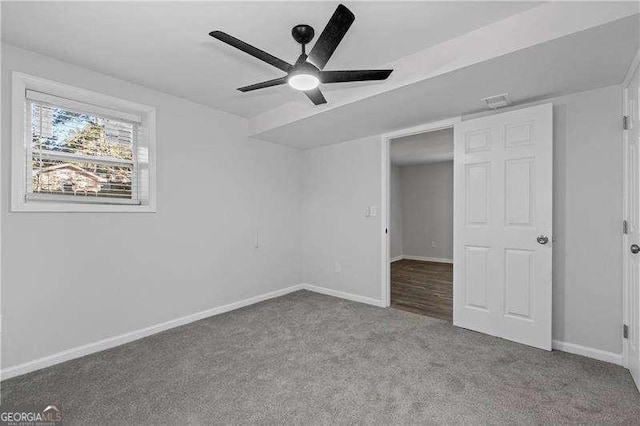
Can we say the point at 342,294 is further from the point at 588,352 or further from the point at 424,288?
Answer: the point at 588,352

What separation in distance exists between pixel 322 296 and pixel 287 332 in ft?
4.28

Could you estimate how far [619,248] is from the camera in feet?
7.70

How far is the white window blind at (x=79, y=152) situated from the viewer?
92.8 inches

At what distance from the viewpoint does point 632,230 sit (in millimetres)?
2117

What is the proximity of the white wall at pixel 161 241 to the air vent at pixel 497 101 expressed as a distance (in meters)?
2.65

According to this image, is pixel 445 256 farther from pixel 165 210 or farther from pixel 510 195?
pixel 165 210

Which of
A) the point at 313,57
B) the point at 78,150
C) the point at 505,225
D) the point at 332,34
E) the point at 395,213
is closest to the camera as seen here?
the point at 332,34

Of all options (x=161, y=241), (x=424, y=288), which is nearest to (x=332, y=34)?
(x=161, y=241)

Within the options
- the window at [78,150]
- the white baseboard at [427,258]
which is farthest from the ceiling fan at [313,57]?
the white baseboard at [427,258]

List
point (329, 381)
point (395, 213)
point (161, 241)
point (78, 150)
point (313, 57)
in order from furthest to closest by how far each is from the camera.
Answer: point (395, 213) < point (161, 241) < point (78, 150) < point (329, 381) < point (313, 57)

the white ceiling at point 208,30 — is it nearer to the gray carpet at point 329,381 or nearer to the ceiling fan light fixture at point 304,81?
the ceiling fan light fixture at point 304,81

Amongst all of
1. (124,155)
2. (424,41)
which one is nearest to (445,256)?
(424,41)

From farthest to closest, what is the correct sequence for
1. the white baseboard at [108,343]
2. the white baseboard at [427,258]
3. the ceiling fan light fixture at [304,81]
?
1. the white baseboard at [427,258]
2. the white baseboard at [108,343]
3. the ceiling fan light fixture at [304,81]

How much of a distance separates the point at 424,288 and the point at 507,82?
321 centimetres
